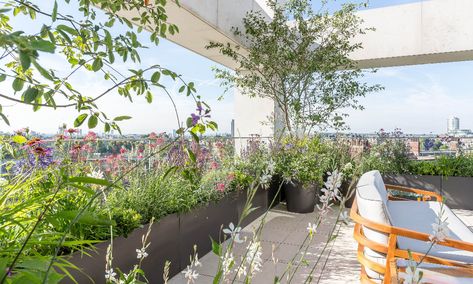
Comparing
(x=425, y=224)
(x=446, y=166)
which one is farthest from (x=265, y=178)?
(x=446, y=166)

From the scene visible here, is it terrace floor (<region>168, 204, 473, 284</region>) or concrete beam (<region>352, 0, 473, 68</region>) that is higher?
concrete beam (<region>352, 0, 473, 68</region>)

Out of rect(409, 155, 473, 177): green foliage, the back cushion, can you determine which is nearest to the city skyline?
rect(409, 155, 473, 177): green foliage

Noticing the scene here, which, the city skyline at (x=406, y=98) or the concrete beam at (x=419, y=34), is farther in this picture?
the city skyline at (x=406, y=98)

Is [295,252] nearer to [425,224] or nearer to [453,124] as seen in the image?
[425,224]

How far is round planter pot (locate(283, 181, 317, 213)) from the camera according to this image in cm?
481

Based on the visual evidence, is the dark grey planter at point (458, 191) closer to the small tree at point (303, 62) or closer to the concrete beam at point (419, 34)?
the small tree at point (303, 62)

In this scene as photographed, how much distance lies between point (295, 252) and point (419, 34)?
5810mm

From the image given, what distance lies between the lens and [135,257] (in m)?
2.23

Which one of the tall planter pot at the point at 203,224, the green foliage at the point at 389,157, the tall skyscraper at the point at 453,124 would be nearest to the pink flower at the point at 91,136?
the tall planter pot at the point at 203,224

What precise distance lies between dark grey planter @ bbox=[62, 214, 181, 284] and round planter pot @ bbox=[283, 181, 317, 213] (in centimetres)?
252

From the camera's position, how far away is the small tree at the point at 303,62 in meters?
6.14

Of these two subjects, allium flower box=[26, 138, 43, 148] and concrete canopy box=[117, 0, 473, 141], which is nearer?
allium flower box=[26, 138, 43, 148]

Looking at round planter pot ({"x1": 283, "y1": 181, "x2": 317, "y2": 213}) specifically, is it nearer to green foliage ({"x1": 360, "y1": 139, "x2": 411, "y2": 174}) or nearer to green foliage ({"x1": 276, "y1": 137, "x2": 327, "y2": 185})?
green foliage ({"x1": 276, "y1": 137, "x2": 327, "y2": 185})

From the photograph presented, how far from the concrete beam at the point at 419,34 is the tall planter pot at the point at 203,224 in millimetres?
5351
